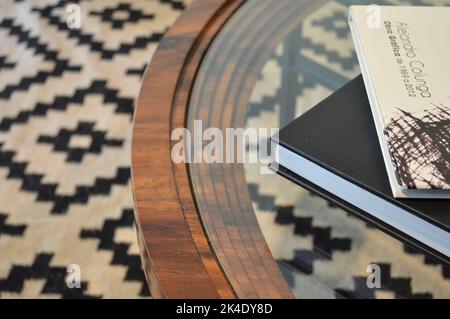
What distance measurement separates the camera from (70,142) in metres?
1.15

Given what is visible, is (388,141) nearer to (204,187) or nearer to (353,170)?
(353,170)

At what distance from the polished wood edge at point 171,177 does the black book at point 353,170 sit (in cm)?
10

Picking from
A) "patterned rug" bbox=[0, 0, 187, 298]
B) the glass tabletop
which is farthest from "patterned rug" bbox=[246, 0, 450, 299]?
"patterned rug" bbox=[0, 0, 187, 298]

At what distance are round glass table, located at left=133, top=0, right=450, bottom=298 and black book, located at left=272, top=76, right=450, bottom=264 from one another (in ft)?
0.08

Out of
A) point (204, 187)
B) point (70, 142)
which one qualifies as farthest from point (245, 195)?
point (70, 142)

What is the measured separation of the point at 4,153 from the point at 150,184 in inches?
27.0

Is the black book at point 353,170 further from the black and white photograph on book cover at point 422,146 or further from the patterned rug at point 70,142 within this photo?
the patterned rug at point 70,142

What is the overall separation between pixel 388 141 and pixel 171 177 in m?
0.20

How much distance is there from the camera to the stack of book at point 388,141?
18.9 inches

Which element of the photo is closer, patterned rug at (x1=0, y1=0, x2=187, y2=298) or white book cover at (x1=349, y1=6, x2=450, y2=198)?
white book cover at (x1=349, y1=6, x2=450, y2=198)

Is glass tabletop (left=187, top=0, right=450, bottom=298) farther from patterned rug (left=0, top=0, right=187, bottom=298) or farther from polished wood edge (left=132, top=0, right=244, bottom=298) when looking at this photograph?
patterned rug (left=0, top=0, right=187, bottom=298)

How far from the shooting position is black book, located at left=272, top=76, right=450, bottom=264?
479 millimetres

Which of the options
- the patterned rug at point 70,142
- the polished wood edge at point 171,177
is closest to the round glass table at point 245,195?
the polished wood edge at point 171,177

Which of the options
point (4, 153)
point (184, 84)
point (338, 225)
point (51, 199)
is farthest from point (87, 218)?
point (338, 225)
